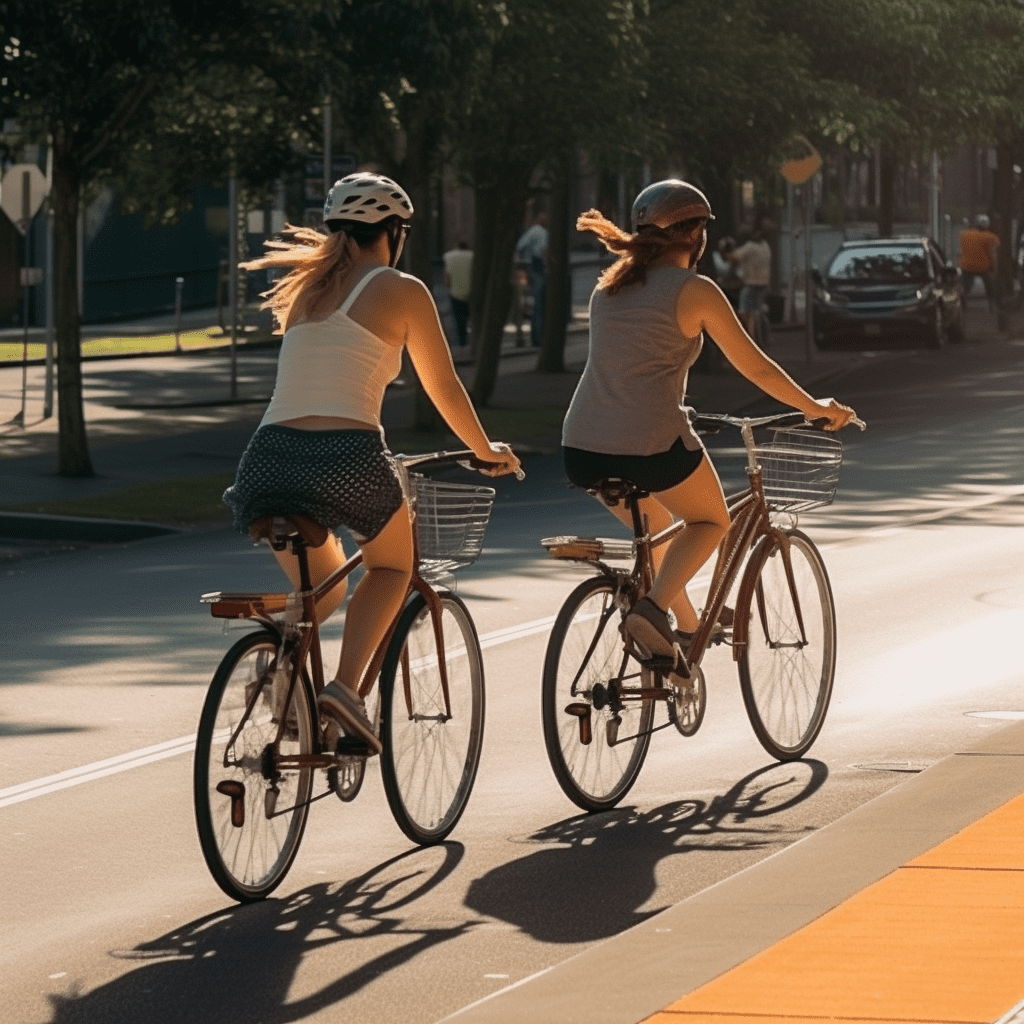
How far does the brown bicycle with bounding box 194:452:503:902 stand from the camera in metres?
6.27

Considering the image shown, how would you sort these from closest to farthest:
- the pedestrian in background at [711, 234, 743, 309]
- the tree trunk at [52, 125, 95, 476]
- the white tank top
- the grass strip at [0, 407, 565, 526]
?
the white tank top → the grass strip at [0, 407, 565, 526] → the tree trunk at [52, 125, 95, 476] → the pedestrian in background at [711, 234, 743, 309]

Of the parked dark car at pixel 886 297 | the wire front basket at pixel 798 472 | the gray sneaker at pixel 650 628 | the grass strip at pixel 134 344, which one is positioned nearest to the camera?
the gray sneaker at pixel 650 628

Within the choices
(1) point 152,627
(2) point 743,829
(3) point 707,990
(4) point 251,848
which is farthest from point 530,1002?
(1) point 152,627

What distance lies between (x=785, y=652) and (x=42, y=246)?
3903cm

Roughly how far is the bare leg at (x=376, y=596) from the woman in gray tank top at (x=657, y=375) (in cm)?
93

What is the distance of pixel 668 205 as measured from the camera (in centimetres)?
749

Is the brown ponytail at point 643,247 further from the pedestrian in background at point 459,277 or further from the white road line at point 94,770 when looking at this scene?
the pedestrian in background at point 459,277

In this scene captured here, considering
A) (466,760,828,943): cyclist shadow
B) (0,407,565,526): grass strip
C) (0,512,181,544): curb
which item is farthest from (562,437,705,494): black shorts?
(0,512,181,544): curb

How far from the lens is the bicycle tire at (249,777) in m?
6.20

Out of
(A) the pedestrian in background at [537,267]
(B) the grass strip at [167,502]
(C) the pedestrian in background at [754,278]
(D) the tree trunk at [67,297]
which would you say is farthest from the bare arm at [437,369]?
(A) the pedestrian in background at [537,267]

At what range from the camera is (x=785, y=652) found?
330 inches

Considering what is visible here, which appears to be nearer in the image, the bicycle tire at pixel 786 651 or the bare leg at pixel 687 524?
the bare leg at pixel 687 524

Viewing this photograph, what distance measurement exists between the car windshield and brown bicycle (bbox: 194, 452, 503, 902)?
30852mm

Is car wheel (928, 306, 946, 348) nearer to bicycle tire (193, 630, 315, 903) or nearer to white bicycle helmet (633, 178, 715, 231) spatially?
white bicycle helmet (633, 178, 715, 231)
